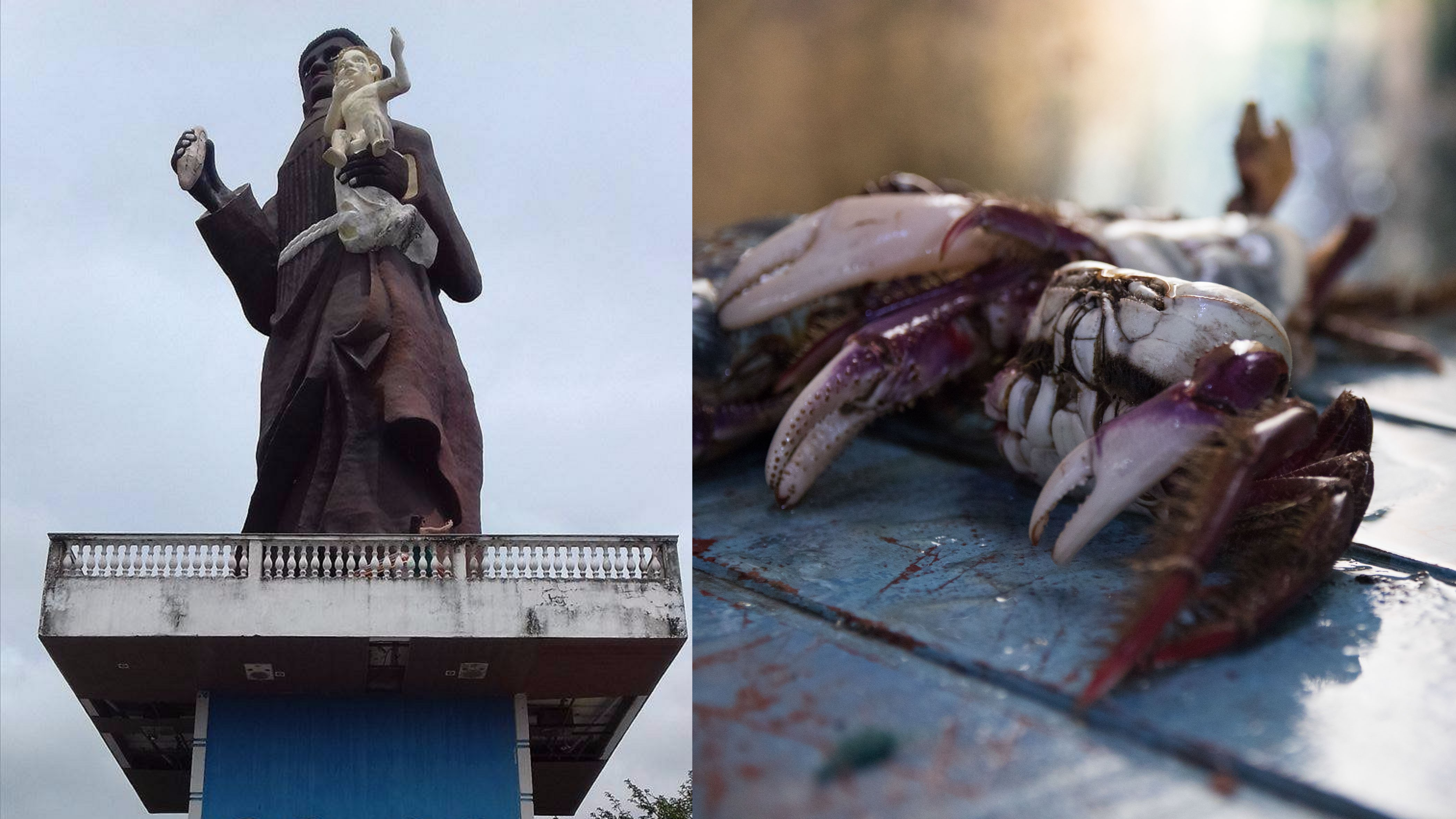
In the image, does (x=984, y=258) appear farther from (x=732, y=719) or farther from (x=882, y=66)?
(x=882, y=66)

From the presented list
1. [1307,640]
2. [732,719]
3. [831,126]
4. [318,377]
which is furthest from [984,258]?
[318,377]

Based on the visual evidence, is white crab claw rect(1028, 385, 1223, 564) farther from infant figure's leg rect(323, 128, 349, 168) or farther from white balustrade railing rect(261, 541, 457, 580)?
infant figure's leg rect(323, 128, 349, 168)

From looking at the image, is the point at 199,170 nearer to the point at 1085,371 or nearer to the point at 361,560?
the point at 361,560

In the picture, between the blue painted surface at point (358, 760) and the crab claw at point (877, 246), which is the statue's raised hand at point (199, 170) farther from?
the crab claw at point (877, 246)

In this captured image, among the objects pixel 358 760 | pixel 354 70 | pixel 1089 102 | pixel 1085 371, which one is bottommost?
pixel 358 760

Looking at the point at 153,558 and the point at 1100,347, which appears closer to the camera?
the point at 1100,347

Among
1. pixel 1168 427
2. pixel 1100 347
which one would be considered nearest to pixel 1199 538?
pixel 1168 427
